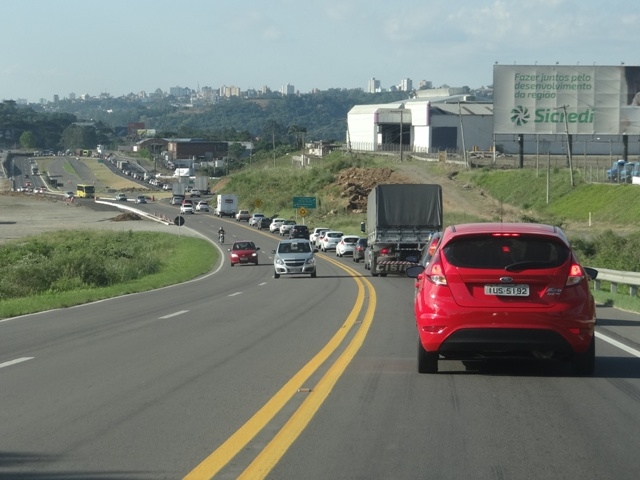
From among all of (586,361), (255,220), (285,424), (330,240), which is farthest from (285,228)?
(285,424)

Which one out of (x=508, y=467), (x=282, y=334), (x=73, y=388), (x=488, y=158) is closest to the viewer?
(x=508, y=467)

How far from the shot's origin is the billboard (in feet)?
260

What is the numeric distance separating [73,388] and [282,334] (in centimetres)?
646

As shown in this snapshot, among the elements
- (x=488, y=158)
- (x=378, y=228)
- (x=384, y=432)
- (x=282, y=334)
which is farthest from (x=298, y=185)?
(x=384, y=432)

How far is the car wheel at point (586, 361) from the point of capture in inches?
476

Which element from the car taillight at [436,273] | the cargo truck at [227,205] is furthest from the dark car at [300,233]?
the car taillight at [436,273]

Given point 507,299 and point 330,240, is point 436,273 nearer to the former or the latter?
point 507,299

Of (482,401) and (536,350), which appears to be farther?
(536,350)

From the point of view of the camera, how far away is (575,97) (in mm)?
→ 79188

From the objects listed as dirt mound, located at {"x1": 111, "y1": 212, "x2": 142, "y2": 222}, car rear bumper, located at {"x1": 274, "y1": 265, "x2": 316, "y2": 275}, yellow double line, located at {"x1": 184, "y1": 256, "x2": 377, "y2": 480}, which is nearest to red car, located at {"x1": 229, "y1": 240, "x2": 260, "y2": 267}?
car rear bumper, located at {"x1": 274, "y1": 265, "x2": 316, "y2": 275}

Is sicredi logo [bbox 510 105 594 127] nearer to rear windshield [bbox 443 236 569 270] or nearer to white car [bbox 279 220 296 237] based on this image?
white car [bbox 279 220 296 237]

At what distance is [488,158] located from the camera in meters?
114

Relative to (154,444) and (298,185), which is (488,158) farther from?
(154,444)

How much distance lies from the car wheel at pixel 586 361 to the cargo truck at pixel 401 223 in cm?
2915
